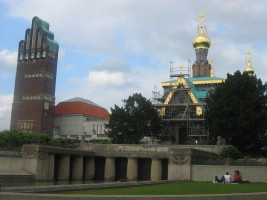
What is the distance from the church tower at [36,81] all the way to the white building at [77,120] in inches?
111

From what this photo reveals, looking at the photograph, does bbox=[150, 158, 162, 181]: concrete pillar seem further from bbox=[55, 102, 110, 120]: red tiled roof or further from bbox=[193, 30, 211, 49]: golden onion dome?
bbox=[55, 102, 110, 120]: red tiled roof

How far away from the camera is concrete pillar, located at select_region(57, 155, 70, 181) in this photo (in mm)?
37956

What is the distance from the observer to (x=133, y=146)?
151ft

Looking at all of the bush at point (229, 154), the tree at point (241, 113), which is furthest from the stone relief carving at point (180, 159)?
the tree at point (241, 113)

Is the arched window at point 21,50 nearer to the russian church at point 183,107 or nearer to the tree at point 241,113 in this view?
the russian church at point 183,107

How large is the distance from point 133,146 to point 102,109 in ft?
200

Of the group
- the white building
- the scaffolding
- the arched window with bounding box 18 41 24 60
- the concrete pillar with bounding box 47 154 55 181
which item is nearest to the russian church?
the scaffolding

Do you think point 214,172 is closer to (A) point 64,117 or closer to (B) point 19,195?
(B) point 19,195

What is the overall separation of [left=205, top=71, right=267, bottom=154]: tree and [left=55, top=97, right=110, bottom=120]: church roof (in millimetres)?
48745

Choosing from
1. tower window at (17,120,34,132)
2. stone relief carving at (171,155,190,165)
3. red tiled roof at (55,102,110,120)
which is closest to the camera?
stone relief carving at (171,155,190,165)

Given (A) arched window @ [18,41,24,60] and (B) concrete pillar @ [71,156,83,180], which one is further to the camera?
(A) arched window @ [18,41,24,60]

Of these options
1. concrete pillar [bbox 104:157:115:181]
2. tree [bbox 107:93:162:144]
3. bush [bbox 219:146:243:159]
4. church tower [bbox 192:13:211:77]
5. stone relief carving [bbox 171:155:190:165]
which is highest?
church tower [bbox 192:13:211:77]

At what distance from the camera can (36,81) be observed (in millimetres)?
95188

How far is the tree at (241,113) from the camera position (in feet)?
156
